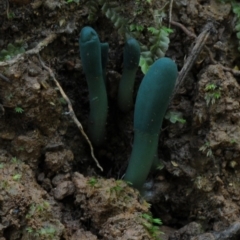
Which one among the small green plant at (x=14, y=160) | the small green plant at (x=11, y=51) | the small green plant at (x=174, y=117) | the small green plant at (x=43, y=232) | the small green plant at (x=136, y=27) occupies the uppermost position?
the small green plant at (x=136, y=27)

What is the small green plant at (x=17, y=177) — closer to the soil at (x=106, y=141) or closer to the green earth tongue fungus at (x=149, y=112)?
the soil at (x=106, y=141)

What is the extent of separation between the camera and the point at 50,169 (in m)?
2.13

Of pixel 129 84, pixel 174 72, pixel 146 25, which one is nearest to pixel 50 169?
pixel 129 84

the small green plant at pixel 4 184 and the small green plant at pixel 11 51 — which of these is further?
the small green plant at pixel 11 51

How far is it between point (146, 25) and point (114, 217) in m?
1.14

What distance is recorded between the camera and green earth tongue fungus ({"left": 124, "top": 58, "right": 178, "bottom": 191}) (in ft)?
6.05

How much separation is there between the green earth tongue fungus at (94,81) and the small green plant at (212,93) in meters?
0.53

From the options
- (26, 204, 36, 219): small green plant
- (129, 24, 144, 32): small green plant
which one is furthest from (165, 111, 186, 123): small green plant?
(26, 204, 36, 219): small green plant

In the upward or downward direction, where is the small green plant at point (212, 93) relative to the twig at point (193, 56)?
downward

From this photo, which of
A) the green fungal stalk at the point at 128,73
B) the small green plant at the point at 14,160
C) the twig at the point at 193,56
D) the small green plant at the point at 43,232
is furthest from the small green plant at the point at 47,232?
the twig at the point at 193,56

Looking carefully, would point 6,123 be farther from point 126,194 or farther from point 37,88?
point 126,194

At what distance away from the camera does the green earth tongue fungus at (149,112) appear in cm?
184

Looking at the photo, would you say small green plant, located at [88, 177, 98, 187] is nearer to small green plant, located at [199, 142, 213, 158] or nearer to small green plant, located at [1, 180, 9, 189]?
small green plant, located at [1, 180, 9, 189]

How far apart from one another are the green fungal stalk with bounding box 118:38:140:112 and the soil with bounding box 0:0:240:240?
0.08m
